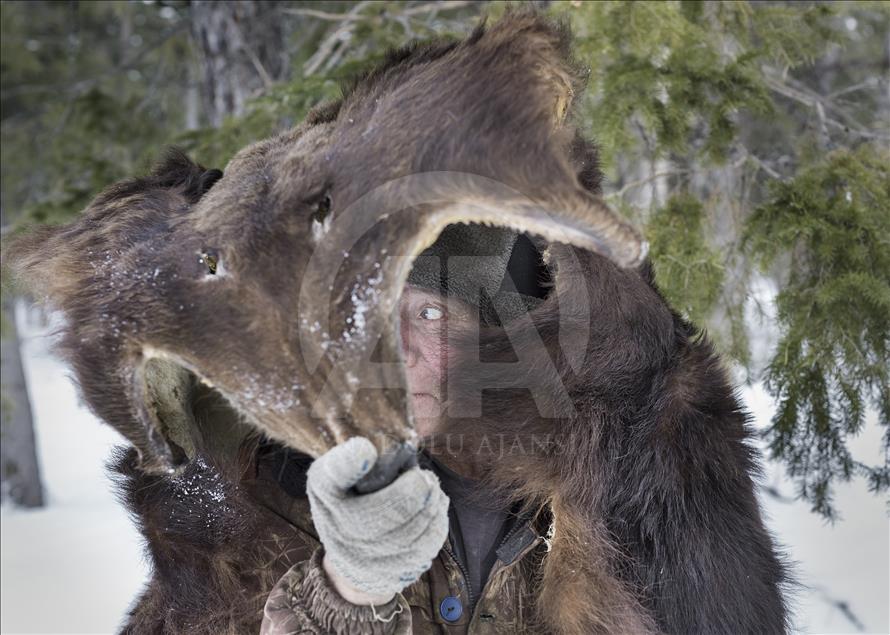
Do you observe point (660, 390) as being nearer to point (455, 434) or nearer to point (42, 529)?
point (455, 434)

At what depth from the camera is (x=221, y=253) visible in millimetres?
1455

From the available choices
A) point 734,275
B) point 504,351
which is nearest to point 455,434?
point 504,351

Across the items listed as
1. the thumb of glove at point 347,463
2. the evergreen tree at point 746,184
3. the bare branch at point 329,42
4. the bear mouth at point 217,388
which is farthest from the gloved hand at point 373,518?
the bare branch at point 329,42

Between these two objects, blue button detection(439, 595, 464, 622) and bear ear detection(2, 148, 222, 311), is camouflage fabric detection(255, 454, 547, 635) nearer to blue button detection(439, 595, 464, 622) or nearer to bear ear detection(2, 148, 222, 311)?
blue button detection(439, 595, 464, 622)

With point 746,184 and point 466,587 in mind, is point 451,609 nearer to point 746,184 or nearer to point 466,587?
point 466,587

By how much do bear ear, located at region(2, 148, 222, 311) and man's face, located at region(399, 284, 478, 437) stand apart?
510 millimetres

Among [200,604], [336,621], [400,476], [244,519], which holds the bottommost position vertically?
[200,604]

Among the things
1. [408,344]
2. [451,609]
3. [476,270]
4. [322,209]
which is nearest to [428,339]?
[408,344]

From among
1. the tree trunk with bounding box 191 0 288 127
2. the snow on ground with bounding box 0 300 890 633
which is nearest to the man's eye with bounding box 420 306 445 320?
the snow on ground with bounding box 0 300 890 633

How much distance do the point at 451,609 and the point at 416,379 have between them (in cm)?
52

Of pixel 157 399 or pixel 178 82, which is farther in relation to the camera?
pixel 178 82

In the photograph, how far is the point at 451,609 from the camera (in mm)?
1839

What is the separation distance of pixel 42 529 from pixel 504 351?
4954 millimetres

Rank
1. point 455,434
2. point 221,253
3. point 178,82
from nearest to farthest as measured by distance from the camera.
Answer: point 221,253 < point 455,434 < point 178,82
